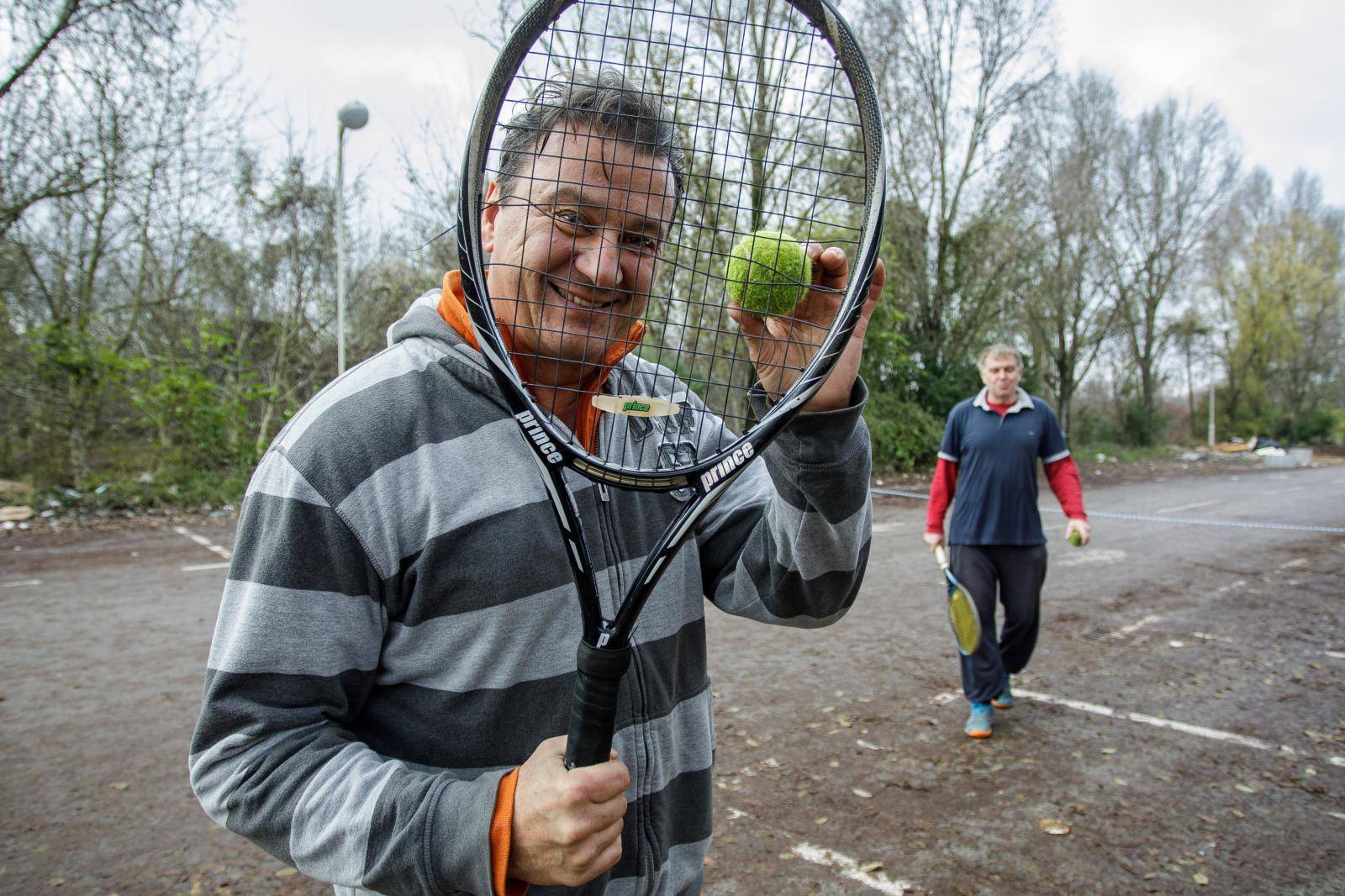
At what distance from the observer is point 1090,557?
9.48 m

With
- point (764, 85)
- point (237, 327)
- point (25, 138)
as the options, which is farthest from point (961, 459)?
point (237, 327)

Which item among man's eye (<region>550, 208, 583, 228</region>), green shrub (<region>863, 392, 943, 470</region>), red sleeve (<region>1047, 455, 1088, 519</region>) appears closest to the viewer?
man's eye (<region>550, 208, 583, 228</region>)

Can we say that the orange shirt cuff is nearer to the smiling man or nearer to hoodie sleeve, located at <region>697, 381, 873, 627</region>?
hoodie sleeve, located at <region>697, 381, 873, 627</region>

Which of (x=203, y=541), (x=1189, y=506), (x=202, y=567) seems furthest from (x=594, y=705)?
(x=1189, y=506)

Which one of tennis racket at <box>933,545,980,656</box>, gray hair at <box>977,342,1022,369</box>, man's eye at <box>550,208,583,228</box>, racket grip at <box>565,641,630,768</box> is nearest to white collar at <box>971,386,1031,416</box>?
gray hair at <box>977,342,1022,369</box>

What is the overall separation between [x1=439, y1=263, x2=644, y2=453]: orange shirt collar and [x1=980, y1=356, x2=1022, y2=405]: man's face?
409 centimetres

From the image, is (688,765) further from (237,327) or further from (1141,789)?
(237,327)

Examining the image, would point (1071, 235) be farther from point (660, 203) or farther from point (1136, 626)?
point (660, 203)

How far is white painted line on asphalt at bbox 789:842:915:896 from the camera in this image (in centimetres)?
317

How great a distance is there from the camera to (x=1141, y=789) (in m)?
3.97

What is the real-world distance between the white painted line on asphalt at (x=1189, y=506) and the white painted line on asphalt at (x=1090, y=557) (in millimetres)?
5211

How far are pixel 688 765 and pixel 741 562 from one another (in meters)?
0.37

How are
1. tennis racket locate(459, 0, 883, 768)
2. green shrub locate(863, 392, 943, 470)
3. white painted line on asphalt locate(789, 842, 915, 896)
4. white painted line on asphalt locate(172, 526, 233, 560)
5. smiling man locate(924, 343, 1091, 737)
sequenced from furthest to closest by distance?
green shrub locate(863, 392, 943, 470) → white painted line on asphalt locate(172, 526, 233, 560) → smiling man locate(924, 343, 1091, 737) → white painted line on asphalt locate(789, 842, 915, 896) → tennis racket locate(459, 0, 883, 768)

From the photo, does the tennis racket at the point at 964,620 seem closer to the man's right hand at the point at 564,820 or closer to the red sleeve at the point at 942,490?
the red sleeve at the point at 942,490
